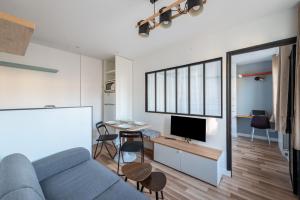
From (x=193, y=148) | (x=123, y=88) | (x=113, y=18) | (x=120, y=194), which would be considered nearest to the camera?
(x=120, y=194)

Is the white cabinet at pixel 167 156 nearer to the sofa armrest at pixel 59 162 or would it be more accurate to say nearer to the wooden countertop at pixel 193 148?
the wooden countertop at pixel 193 148

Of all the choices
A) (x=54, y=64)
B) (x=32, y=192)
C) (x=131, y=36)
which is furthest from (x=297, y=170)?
(x=54, y=64)

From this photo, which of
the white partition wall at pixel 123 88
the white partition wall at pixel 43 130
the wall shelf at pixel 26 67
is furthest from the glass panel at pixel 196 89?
the wall shelf at pixel 26 67

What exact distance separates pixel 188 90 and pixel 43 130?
8.44 ft

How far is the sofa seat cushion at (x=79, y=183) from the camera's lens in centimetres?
122

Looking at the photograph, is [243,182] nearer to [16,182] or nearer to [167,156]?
[167,156]

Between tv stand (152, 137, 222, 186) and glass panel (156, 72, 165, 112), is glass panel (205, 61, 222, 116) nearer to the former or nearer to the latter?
tv stand (152, 137, 222, 186)

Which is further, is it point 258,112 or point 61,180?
point 258,112

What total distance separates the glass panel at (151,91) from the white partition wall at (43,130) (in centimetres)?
190

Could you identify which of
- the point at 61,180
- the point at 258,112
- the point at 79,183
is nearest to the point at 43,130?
the point at 61,180

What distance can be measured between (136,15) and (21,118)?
1996mm

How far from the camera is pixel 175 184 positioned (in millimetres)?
2117

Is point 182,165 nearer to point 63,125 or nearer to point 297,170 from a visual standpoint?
point 297,170

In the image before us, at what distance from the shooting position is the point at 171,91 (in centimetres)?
324
